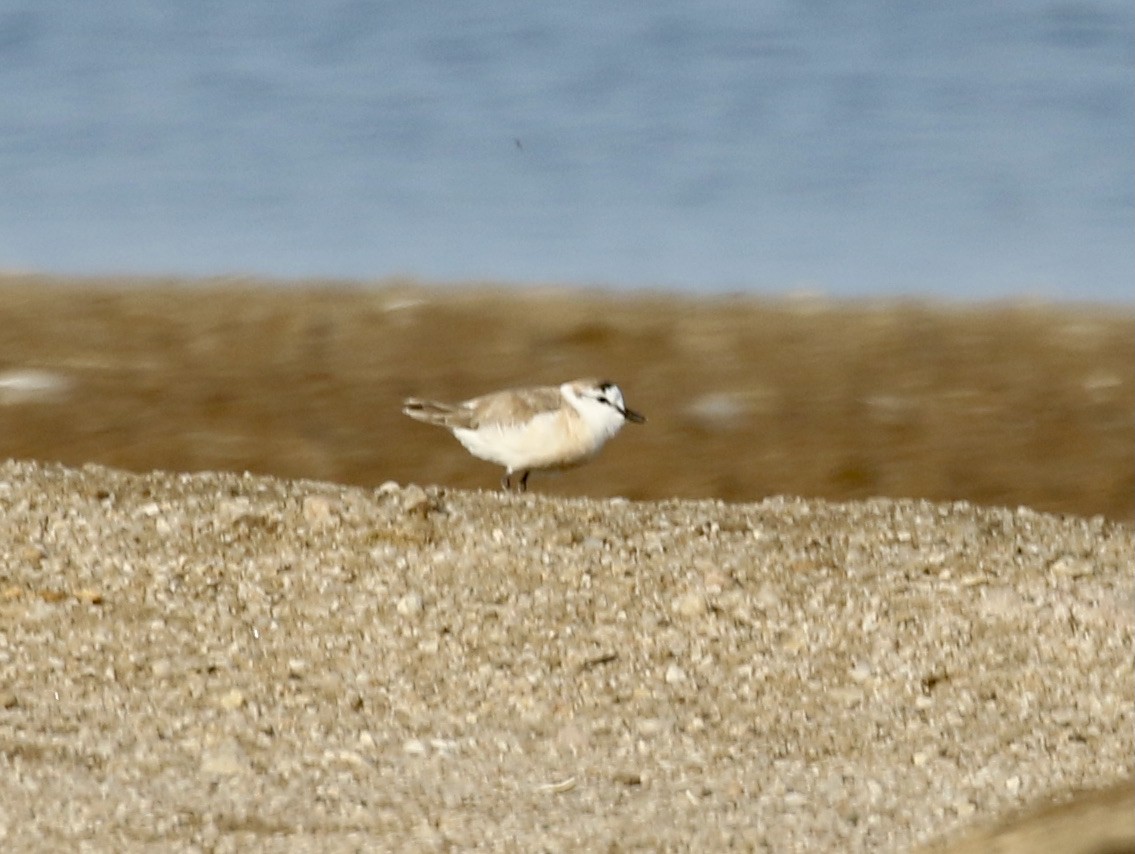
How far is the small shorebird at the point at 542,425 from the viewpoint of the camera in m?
9.73

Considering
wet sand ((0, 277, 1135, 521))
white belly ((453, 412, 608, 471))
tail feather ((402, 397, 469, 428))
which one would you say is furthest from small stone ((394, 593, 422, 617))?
wet sand ((0, 277, 1135, 521))

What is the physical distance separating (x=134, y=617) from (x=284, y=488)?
1.43 m

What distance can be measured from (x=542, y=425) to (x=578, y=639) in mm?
2264

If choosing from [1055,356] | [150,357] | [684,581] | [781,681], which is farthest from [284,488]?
[1055,356]

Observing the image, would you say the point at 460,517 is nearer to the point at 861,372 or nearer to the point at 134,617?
the point at 134,617

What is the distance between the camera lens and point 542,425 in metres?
9.71

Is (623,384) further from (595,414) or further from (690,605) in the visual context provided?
(690,605)

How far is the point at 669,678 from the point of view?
7305 millimetres

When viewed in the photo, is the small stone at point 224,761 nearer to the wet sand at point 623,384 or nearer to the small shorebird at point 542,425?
the small shorebird at point 542,425

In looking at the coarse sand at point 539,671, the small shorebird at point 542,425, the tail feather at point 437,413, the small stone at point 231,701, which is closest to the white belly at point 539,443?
the small shorebird at point 542,425

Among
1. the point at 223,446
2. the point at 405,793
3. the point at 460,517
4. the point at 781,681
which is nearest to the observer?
the point at 405,793

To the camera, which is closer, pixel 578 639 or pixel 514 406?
pixel 578 639

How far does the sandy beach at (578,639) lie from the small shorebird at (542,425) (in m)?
0.74

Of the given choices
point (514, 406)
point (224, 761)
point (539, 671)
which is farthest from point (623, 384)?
point (224, 761)
